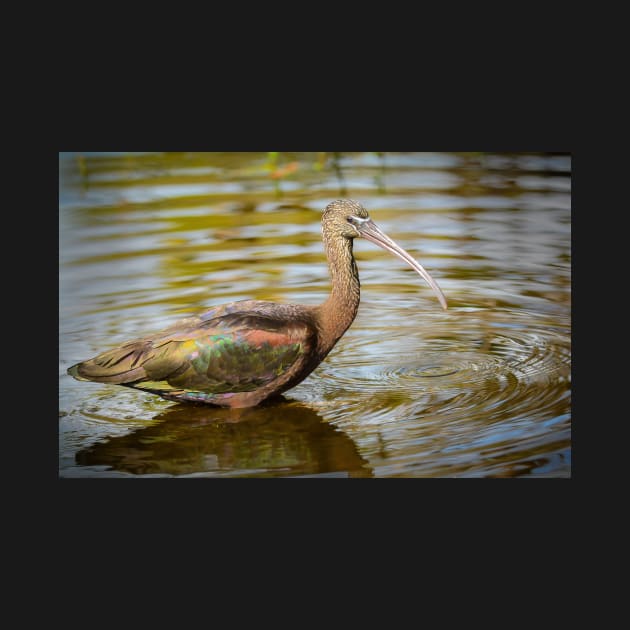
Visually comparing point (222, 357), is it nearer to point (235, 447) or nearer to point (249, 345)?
point (249, 345)

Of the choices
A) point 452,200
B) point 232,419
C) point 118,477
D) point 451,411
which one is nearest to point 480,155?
point 452,200

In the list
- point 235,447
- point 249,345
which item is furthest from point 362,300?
point 235,447

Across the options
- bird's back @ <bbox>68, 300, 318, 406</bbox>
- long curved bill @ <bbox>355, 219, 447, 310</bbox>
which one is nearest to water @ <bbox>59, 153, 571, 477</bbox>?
bird's back @ <bbox>68, 300, 318, 406</bbox>

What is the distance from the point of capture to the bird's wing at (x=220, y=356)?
8.68 metres

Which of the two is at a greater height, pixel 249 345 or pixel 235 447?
pixel 249 345

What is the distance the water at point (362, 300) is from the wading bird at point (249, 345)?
0.25m

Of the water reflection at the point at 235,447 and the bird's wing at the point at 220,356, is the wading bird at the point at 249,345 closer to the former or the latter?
the bird's wing at the point at 220,356

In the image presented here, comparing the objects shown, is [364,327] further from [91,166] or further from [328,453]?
[91,166]

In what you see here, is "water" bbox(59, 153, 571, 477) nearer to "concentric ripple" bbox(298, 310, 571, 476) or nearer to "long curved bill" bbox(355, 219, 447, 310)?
"concentric ripple" bbox(298, 310, 571, 476)

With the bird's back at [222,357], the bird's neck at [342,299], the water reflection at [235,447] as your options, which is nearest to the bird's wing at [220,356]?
the bird's back at [222,357]

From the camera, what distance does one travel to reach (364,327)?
10.0 metres

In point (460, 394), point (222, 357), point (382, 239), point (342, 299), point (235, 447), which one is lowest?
point (235, 447)

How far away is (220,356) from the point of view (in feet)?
28.5

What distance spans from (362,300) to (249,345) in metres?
1.89
